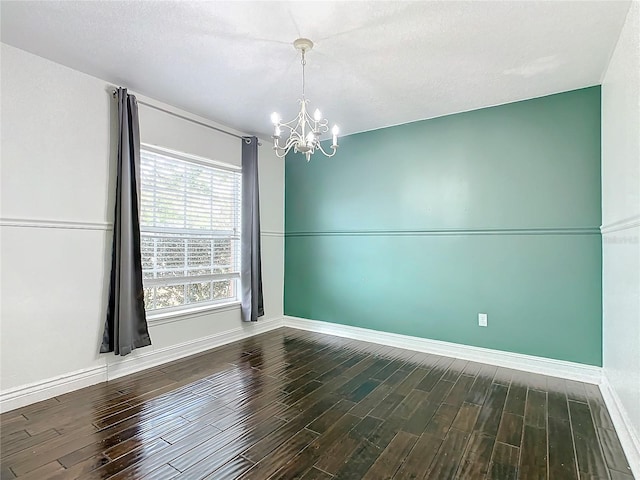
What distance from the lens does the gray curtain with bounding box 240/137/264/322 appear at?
4.16m

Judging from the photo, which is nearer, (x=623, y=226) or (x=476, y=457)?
(x=476, y=457)

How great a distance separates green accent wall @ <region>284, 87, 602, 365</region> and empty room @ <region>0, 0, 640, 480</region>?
0.02m

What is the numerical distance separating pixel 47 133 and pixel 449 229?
12.4ft

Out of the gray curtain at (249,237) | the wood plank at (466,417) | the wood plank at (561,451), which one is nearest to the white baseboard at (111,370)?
the gray curtain at (249,237)

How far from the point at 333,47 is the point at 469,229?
2249 mm

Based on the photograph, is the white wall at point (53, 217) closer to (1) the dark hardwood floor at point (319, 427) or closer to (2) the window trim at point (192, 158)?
(2) the window trim at point (192, 158)

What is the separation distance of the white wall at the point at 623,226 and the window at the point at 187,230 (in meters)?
3.68

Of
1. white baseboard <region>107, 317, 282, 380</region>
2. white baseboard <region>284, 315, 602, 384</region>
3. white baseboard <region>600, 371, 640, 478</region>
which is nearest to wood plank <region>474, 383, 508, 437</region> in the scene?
white baseboard <region>284, 315, 602, 384</region>

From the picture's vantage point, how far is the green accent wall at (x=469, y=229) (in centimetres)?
296

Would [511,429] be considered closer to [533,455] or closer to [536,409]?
[533,455]

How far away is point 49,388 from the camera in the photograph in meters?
2.56

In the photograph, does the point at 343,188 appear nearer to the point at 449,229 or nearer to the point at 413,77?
the point at 449,229

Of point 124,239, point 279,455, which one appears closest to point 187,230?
point 124,239

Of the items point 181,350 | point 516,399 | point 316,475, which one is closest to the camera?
point 316,475
